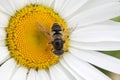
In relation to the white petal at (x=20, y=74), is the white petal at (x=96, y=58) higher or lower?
higher

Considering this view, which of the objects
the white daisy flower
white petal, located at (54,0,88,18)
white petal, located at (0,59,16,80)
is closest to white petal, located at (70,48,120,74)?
the white daisy flower

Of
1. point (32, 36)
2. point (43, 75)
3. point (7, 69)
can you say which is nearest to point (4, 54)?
point (7, 69)

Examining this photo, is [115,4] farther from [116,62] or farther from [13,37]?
[13,37]

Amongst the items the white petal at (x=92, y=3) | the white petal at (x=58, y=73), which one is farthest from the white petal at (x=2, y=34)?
the white petal at (x=92, y=3)

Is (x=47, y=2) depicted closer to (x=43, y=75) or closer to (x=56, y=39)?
(x=56, y=39)

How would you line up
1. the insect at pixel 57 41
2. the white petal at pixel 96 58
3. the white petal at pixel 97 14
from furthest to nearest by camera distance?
1. the white petal at pixel 96 58
2. the white petal at pixel 97 14
3. the insect at pixel 57 41

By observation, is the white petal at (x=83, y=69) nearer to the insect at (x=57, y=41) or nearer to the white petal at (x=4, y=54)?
the insect at (x=57, y=41)

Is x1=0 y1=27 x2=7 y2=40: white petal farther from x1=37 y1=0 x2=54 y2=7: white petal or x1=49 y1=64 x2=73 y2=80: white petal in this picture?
x1=49 y1=64 x2=73 y2=80: white petal
